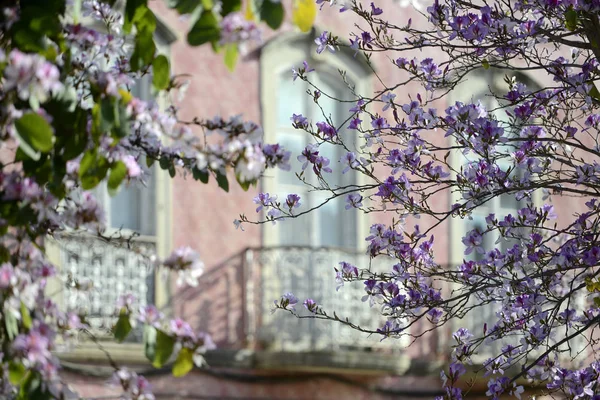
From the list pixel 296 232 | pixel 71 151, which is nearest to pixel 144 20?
pixel 71 151

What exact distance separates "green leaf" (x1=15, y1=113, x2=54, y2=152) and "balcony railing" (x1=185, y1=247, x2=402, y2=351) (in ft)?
35.7

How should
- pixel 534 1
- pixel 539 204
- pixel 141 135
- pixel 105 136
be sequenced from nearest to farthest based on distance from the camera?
1. pixel 105 136
2. pixel 141 135
3. pixel 534 1
4. pixel 539 204

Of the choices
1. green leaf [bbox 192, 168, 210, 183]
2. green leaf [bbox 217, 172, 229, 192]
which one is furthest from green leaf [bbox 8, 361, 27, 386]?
green leaf [bbox 192, 168, 210, 183]

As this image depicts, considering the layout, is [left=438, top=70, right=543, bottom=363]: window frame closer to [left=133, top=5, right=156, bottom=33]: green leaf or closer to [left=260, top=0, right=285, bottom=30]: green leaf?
[left=133, top=5, right=156, bottom=33]: green leaf

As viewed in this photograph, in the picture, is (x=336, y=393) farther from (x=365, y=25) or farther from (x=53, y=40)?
(x=53, y=40)

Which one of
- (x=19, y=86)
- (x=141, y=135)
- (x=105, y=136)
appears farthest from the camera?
(x=141, y=135)

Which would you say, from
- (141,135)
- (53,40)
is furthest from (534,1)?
(53,40)

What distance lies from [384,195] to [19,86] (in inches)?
126

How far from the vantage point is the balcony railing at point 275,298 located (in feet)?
52.9

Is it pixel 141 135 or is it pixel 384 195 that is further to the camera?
pixel 384 195

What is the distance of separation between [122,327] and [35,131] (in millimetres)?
1133

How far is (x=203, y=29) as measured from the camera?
5344 millimetres

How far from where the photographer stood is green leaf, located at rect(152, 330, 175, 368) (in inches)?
235

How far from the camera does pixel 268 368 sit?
16.1 metres
